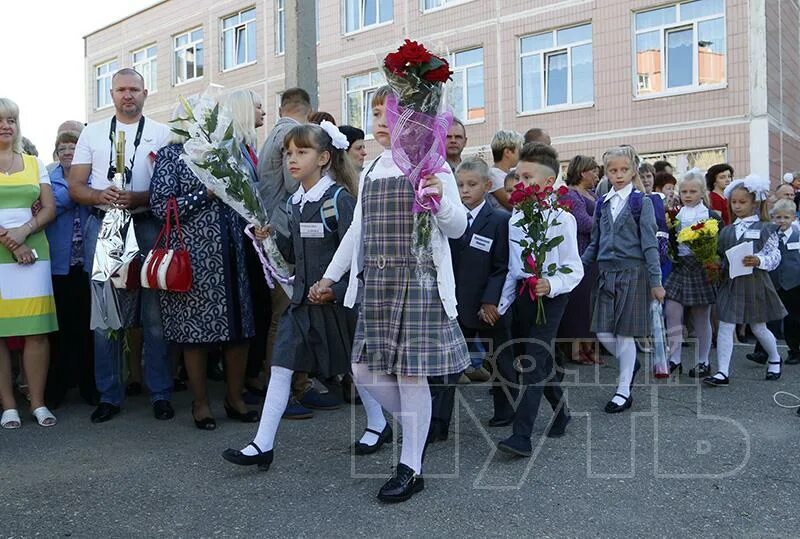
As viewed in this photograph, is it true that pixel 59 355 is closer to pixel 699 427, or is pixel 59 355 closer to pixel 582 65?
pixel 699 427

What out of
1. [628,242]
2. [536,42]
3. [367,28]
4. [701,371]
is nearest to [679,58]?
[536,42]

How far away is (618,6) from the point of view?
636 inches

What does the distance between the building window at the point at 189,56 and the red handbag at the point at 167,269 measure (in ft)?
74.7

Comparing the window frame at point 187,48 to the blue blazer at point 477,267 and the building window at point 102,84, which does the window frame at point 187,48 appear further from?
the blue blazer at point 477,267

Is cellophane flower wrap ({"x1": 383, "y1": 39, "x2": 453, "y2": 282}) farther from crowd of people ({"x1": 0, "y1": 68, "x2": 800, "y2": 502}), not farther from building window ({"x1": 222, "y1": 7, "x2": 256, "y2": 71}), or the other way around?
building window ({"x1": 222, "y1": 7, "x2": 256, "y2": 71})

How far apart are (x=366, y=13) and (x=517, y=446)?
1892cm

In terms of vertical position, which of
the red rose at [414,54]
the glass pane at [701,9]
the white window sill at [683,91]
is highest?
the glass pane at [701,9]

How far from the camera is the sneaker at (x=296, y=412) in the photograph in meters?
4.92

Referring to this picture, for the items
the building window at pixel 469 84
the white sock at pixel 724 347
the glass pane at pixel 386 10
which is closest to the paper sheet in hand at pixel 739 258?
the white sock at pixel 724 347

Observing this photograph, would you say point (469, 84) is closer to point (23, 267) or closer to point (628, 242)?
point (628, 242)

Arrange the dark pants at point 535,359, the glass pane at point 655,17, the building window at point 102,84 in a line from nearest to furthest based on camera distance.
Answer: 1. the dark pants at point 535,359
2. the glass pane at point 655,17
3. the building window at point 102,84

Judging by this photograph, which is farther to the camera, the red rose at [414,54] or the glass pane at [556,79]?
the glass pane at [556,79]

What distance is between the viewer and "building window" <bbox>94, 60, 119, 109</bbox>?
30.8 metres

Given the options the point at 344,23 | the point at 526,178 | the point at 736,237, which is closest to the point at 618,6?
the point at 344,23
